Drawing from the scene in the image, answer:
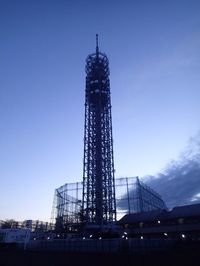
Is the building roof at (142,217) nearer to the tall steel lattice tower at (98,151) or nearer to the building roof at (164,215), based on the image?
the building roof at (164,215)

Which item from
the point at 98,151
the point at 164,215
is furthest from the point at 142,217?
the point at 98,151

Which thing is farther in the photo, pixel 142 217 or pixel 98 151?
pixel 142 217

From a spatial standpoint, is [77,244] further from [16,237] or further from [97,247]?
[16,237]

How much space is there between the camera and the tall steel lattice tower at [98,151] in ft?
183

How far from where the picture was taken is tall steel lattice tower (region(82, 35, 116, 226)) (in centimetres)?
5578

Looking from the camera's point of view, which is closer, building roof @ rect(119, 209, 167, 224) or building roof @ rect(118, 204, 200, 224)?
building roof @ rect(118, 204, 200, 224)

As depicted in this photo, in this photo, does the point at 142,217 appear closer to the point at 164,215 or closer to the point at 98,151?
the point at 164,215

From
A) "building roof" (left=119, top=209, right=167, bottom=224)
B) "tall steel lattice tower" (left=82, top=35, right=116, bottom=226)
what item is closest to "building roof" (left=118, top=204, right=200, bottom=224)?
"building roof" (left=119, top=209, right=167, bottom=224)

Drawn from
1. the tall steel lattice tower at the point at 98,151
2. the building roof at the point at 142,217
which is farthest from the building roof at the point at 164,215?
the tall steel lattice tower at the point at 98,151

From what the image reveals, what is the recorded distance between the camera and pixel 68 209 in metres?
68.1

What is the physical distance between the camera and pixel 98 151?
5862 centimetres

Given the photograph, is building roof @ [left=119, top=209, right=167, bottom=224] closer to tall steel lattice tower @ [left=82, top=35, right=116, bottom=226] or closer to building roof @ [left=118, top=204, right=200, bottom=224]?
building roof @ [left=118, top=204, right=200, bottom=224]

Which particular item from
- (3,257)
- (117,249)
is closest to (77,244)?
(117,249)

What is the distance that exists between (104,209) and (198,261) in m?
33.2
